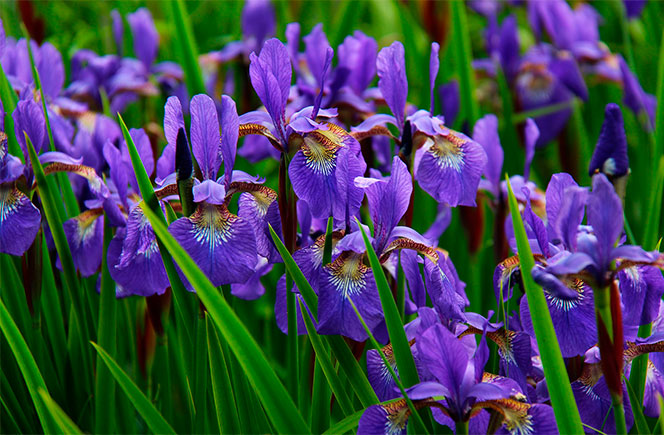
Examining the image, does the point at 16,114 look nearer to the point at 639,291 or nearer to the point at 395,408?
the point at 395,408

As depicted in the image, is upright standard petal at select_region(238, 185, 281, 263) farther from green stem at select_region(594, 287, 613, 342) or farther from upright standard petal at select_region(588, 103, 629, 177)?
upright standard petal at select_region(588, 103, 629, 177)

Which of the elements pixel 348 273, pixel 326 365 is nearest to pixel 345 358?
pixel 326 365

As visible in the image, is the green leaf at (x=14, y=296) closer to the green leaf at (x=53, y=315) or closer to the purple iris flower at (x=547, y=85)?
the green leaf at (x=53, y=315)

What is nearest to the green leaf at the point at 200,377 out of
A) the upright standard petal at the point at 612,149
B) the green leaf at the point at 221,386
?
the green leaf at the point at 221,386

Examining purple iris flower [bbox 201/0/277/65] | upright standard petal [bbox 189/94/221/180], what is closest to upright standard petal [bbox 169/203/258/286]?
upright standard petal [bbox 189/94/221/180]

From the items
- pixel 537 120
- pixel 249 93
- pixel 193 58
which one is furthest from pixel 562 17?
pixel 193 58

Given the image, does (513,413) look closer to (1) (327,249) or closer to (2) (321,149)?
(1) (327,249)

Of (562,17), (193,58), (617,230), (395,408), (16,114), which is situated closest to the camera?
(617,230)
